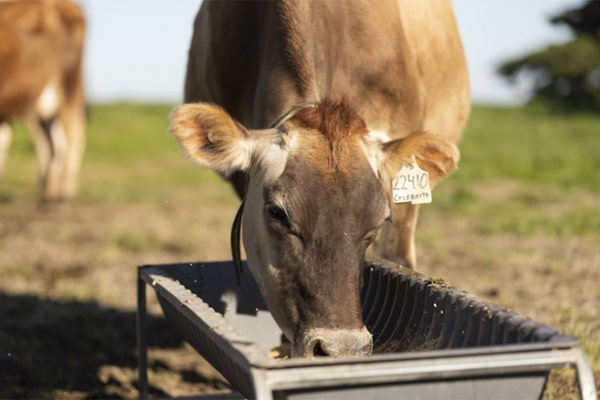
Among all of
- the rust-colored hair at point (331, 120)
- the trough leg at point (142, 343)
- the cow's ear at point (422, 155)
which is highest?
the rust-colored hair at point (331, 120)

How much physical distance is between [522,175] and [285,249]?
10087 mm

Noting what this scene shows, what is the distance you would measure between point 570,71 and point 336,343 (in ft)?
90.6

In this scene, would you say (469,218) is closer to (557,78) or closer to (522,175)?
(522,175)

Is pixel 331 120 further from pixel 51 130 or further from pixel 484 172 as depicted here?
pixel 484 172

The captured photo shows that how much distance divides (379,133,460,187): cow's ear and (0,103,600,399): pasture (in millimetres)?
1033

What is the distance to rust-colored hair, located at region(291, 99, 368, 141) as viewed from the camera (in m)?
2.96

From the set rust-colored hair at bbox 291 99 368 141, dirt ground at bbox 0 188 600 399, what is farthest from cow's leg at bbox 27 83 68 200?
rust-colored hair at bbox 291 99 368 141

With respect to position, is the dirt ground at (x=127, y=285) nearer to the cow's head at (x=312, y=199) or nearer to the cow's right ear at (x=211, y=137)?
the cow's head at (x=312, y=199)

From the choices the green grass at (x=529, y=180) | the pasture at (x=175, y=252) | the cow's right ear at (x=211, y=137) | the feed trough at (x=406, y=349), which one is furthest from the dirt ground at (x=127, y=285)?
the cow's right ear at (x=211, y=137)

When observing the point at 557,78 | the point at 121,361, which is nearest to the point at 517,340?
the point at 121,361

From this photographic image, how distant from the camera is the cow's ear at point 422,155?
314cm

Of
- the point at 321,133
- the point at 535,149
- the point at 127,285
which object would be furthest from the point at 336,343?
the point at 535,149

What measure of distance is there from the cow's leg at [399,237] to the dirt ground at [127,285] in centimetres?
85

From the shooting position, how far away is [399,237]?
13.8 ft
